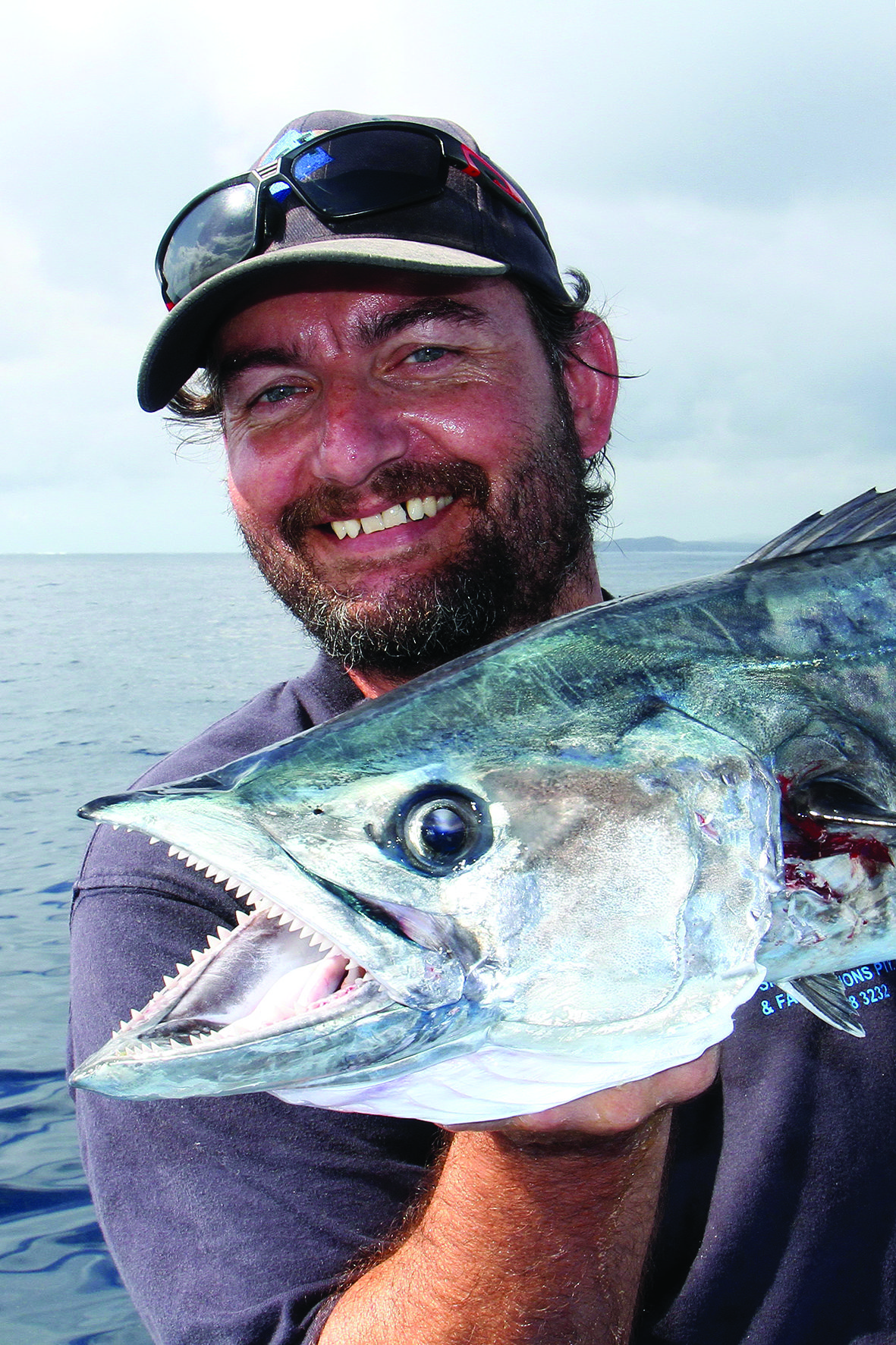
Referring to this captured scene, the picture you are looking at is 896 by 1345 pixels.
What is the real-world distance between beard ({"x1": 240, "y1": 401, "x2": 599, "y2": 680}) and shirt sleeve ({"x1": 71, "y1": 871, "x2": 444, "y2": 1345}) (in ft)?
3.04

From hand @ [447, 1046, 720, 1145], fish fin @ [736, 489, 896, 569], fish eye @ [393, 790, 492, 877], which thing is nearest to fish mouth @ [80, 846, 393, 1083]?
fish eye @ [393, 790, 492, 877]

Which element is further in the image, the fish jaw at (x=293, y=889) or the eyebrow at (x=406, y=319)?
the eyebrow at (x=406, y=319)

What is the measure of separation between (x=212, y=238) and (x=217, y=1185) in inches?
95.4

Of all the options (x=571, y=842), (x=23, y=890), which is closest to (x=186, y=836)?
(x=571, y=842)

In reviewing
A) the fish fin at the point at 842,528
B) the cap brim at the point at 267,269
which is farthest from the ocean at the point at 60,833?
the cap brim at the point at 267,269

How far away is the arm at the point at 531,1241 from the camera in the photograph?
156cm

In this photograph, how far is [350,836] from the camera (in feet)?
4.09

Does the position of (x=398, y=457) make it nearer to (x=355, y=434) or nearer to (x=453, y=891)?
(x=355, y=434)

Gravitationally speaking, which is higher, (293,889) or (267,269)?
(267,269)

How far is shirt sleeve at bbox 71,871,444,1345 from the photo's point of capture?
182 centimetres

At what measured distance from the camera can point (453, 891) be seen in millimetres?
1250

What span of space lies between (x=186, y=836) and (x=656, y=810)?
2.05 feet

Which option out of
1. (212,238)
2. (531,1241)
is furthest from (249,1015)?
(212,238)

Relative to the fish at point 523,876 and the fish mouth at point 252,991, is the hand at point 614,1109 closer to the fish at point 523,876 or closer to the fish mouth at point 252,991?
the fish at point 523,876
